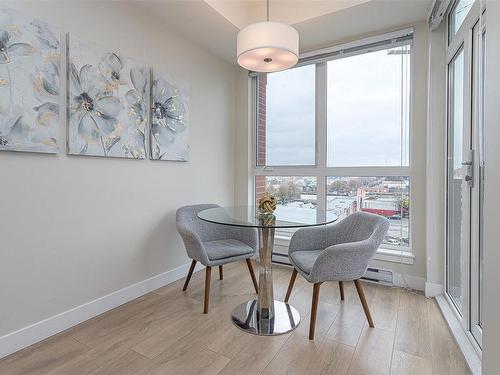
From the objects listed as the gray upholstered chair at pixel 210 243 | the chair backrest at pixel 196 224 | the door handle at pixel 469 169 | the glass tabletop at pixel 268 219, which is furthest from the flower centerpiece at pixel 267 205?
the door handle at pixel 469 169

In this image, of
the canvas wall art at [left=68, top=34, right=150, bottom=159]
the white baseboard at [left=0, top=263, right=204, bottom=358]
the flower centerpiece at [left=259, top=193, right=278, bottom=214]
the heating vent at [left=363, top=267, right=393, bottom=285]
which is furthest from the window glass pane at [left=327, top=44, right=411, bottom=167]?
the white baseboard at [left=0, top=263, right=204, bottom=358]

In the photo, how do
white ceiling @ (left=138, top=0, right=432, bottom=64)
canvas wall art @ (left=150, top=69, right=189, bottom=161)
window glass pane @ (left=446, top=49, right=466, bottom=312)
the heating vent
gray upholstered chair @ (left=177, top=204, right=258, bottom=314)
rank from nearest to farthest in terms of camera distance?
window glass pane @ (left=446, top=49, right=466, bottom=312) → gray upholstered chair @ (left=177, top=204, right=258, bottom=314) → white ceiling @ (left=138, top=0, right=432, bottom=64) → canvas wall art @ (left=150, top=69, right=189, bottom=161) → the heating vent

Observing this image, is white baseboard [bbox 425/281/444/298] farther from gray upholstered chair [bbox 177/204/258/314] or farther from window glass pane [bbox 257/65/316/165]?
window glass pane [bbox 257/65/316/165]

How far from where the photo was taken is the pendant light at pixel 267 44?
1688 millimetres

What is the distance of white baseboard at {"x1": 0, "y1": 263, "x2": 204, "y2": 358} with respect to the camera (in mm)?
1669

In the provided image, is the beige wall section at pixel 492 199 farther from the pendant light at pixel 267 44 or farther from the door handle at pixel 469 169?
the pendant light at pixel 267 44

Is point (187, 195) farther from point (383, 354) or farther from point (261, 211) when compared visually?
point (383, 354)

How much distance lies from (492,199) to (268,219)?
1180 millimetres

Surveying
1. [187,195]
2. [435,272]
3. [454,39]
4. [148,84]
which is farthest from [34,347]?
[454,39]

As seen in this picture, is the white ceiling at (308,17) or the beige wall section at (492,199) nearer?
the beige wall section at (492,199)

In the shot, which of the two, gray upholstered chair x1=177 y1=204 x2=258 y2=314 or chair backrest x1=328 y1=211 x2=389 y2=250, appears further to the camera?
gray upholstered chair x1=177 y1=204 x2=258 y2=314

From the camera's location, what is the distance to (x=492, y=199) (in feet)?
3.83

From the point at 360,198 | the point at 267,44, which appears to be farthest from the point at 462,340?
the point at 267,44

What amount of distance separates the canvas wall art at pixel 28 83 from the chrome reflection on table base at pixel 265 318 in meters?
1.74
